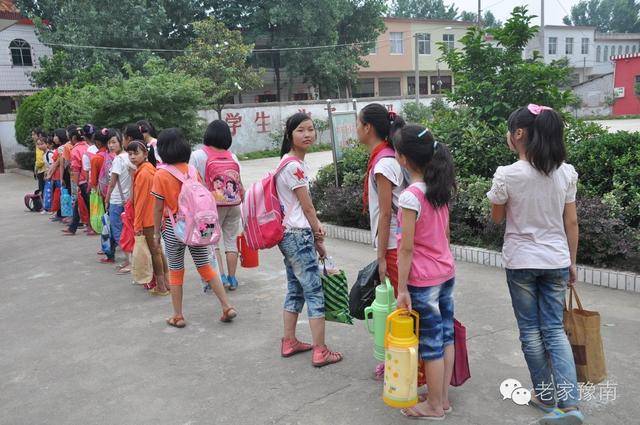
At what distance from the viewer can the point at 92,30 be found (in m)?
22.5

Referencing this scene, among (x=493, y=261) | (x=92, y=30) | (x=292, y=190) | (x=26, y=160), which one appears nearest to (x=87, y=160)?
(x=292, y=190)

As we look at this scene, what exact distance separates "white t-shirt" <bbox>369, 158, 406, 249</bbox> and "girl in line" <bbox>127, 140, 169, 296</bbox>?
2.59 m

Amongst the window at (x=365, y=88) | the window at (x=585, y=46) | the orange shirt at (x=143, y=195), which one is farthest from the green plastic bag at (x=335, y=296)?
the window at (x=585, y=46)

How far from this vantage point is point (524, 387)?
2.99m

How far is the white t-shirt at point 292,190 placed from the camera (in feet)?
10.7

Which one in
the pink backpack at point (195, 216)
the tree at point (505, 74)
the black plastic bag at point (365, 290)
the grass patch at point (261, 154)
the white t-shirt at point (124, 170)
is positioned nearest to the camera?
the black plastic bag at point (365, 290)

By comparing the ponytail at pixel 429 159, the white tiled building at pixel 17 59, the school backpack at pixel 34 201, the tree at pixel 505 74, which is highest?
the white tiled building at pixel 17 59

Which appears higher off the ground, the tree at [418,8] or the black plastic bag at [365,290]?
the tree at [418,8]

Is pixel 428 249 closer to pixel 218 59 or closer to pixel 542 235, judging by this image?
pixel 542 235

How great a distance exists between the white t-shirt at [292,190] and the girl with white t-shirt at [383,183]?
461 mm

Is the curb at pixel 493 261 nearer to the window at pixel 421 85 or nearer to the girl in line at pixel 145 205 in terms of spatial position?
the girl in line at pixel 145 205

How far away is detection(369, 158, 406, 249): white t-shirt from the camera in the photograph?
2.76 metres

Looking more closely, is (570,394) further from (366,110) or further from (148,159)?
(148,159)

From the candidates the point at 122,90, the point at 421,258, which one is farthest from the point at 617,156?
the point at 122,90
